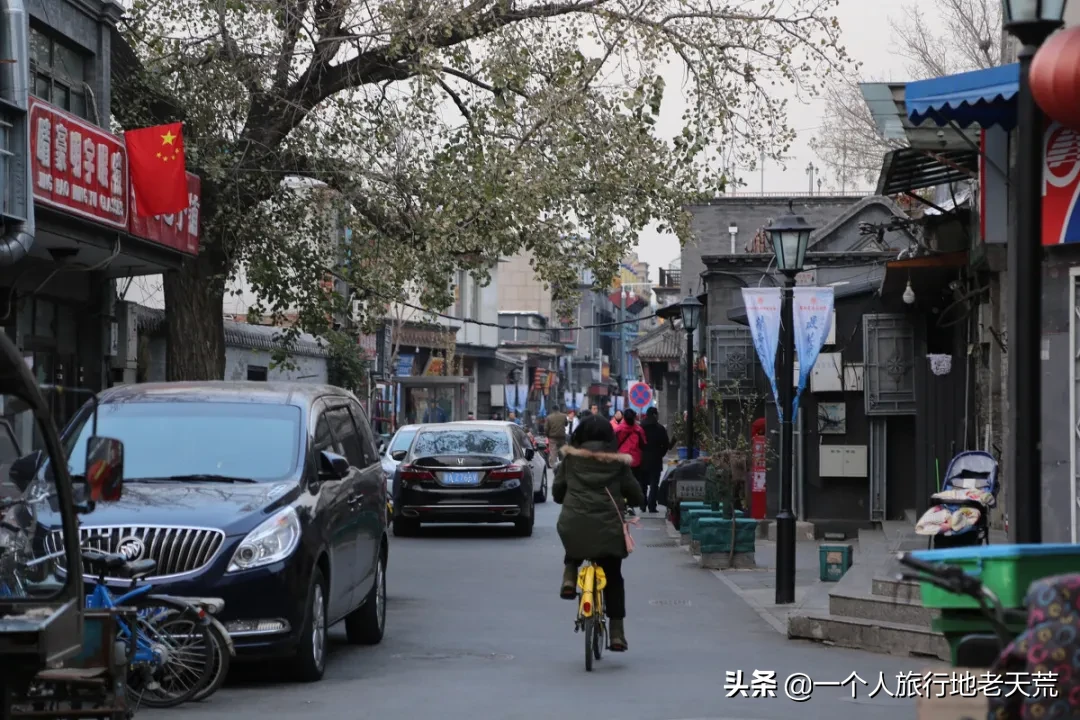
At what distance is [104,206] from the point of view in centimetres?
1909

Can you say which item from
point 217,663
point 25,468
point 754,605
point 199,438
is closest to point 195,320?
point 754,605

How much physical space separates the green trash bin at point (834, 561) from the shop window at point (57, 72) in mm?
11257

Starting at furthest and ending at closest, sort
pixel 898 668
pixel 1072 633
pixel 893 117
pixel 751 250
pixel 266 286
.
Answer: pixel 751 250
pixel 266 286
pixel 893 117
pixel 898 668
pixel 1072 633

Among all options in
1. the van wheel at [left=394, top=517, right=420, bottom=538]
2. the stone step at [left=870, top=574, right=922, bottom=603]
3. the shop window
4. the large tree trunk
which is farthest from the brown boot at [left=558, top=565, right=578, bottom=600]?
the van wheel at [left=394, top=517, right=420, bottom=538]

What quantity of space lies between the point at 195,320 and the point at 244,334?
15740 millimetres

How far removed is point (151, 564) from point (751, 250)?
118 ft

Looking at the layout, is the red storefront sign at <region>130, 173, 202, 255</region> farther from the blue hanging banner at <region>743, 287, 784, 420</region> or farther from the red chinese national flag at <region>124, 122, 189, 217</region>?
the blue hanging banner at <region>743, 287, 784, 420</region>

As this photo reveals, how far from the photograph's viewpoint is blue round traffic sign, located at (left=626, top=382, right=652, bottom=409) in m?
39.5

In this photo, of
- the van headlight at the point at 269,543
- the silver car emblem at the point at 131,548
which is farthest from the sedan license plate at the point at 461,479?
the silver car emblem at the point at 131,548

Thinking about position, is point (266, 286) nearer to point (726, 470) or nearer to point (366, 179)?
point (366, 179)

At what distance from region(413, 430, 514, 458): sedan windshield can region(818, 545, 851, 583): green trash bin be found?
865 centimetres

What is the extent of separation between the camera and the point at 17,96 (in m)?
16.9

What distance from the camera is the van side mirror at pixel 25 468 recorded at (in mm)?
7141

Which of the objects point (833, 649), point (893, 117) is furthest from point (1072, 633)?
point (893, 117)
